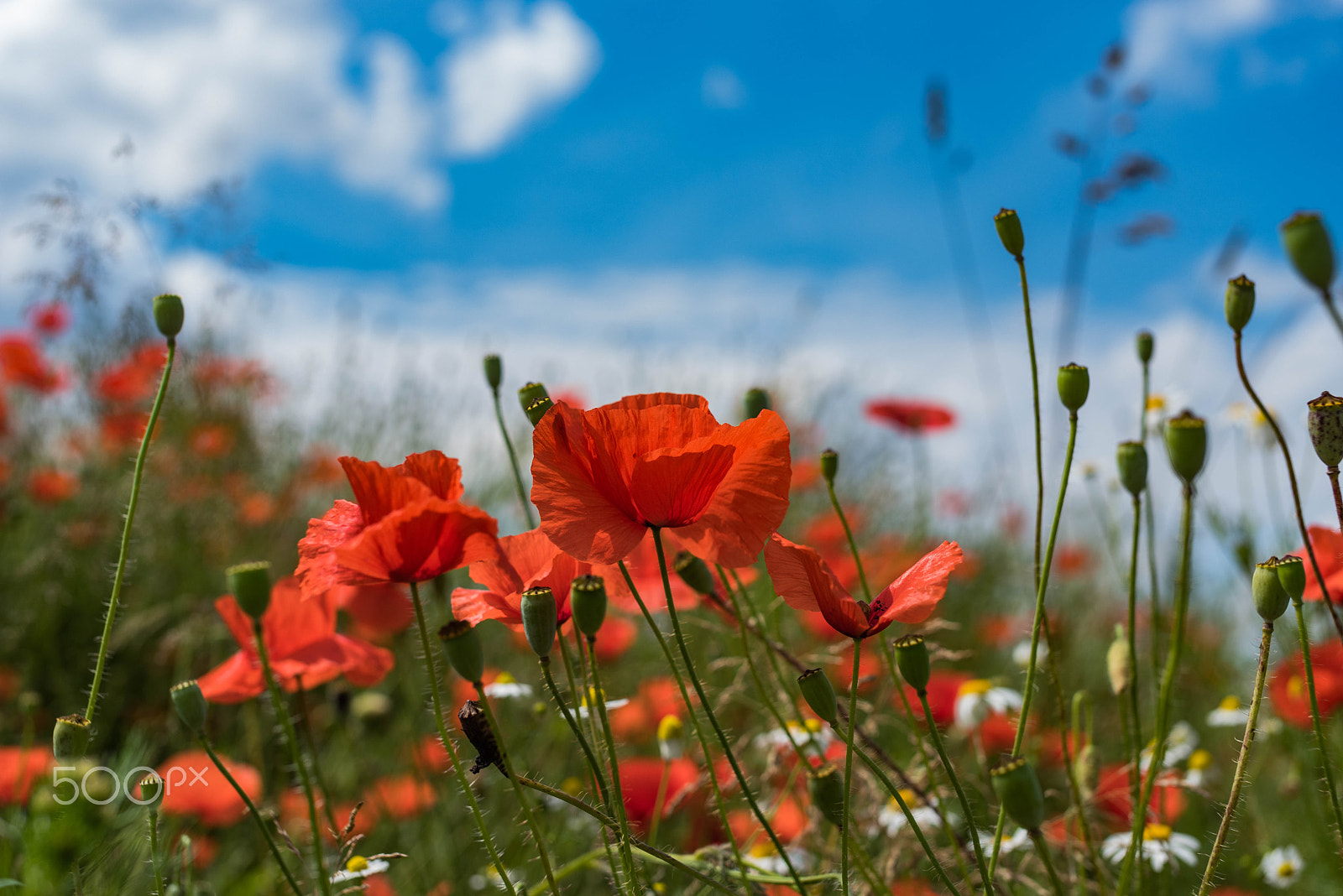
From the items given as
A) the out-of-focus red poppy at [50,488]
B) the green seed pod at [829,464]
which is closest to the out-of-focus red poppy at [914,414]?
the green seed pod at [829,464]

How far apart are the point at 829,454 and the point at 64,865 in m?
0.70

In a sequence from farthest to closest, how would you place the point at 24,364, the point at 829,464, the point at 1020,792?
the point at 24,364
the point at 829,464
the point at 1020,792

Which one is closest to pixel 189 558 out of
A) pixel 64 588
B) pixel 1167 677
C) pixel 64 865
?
pixel 64 588

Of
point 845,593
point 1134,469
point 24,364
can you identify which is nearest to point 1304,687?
point 1134,469

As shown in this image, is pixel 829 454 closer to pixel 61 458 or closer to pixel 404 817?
pixel 404 817

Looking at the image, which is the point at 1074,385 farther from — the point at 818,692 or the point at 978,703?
the point at 978,703

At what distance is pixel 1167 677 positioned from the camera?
790 mm

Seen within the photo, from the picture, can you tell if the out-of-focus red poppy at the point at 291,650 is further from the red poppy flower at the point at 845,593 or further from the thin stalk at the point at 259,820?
the red poppy flower at the point at 845,593

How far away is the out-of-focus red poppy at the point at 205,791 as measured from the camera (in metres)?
1.31

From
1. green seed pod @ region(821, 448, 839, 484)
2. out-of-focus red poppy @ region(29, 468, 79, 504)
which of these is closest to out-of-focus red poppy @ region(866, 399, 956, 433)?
green seed pod @ region(821, 448, 839, 484)

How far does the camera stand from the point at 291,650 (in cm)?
107

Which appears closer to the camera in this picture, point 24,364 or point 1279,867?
point 1279,867

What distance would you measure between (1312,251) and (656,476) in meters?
0.47

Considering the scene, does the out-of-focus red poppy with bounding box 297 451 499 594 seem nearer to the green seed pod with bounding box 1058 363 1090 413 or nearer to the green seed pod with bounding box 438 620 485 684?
the green seed pod with bounding box 438 620 485 684
